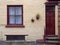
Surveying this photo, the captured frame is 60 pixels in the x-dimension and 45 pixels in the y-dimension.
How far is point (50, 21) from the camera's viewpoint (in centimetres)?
2227

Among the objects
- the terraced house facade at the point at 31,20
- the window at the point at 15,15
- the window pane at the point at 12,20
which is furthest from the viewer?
the window pane at the point at 12,20

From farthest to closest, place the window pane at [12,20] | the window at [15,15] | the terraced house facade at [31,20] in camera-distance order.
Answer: the window pane at [12,20] → the window at [15,15] → the terraced house facade at [31,20]

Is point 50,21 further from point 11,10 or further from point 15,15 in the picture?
point 11,10

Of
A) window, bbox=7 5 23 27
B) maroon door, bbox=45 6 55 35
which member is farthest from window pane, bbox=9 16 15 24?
maroon door, bbox=45 6 55 35

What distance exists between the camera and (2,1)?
22.3 meters

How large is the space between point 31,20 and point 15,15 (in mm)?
1290

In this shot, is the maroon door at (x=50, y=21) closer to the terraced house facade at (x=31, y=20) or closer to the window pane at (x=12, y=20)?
the terraced house facade at (x=31, y=20)

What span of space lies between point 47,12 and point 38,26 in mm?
1193

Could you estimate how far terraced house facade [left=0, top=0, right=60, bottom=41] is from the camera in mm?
22156

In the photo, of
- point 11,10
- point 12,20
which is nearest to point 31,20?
point 12,20

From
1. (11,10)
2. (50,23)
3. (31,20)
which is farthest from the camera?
(11,10)

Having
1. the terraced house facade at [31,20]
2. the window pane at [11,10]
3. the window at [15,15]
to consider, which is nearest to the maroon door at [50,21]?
the terraced house facade at [31,20]

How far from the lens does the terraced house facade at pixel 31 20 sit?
22.2 m

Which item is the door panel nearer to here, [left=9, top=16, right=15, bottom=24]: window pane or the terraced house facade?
the terraced house facade
